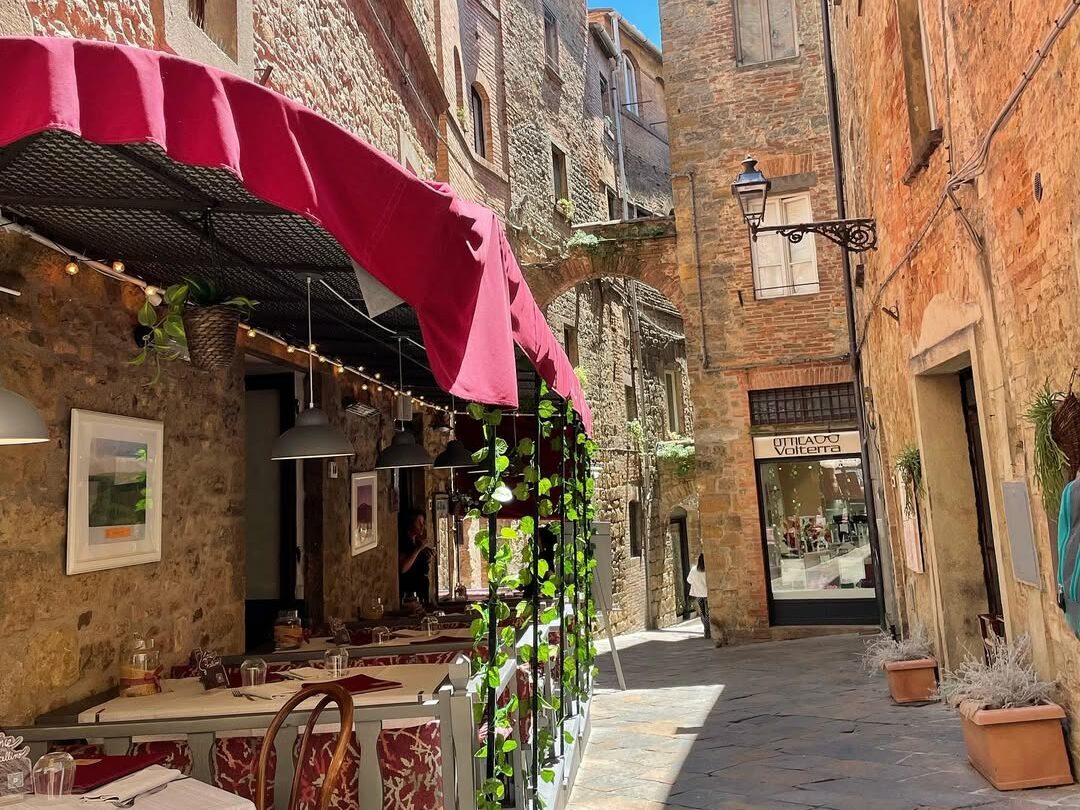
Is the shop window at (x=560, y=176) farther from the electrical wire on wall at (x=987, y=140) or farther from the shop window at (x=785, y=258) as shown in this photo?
the electrical wire on wall at (x=987, y=140)

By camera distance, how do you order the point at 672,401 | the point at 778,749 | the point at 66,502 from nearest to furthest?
the point at 66,502 → the point at 778,749 → the point at 672,401

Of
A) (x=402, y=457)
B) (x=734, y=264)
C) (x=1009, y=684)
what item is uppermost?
(x=734, y=264)

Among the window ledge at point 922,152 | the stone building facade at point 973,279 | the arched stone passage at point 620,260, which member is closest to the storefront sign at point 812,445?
the arched stone passage at point 620,260

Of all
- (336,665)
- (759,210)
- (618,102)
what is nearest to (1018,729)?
(336,665)

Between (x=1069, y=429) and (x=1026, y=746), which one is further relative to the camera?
(x=1026, y=746)


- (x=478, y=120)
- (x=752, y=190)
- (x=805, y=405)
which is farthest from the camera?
(x=478, y=120)

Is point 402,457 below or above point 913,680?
above

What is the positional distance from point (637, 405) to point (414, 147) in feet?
31.2

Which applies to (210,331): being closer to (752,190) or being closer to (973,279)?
(973,279)

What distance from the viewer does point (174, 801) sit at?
8.14 feet

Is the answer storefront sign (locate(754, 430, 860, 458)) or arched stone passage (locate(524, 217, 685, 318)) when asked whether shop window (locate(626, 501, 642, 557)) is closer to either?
arched stone passage (locate(524, 217, 685, 318))

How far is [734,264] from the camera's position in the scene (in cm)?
1229

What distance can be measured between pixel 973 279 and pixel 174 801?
435 centimetres

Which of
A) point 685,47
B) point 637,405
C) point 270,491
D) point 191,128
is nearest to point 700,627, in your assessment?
point 637,405
